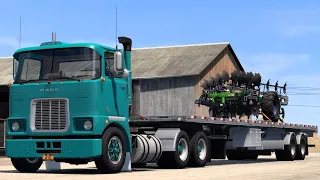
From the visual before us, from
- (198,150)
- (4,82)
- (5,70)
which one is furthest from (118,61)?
(5,70)

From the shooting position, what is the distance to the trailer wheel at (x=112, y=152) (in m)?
14.5

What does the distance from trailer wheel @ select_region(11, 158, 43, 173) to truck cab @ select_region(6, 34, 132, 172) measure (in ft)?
2.61

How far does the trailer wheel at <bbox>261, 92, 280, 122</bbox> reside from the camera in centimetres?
2339

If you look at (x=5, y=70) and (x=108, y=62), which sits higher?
(x=5, y=70)

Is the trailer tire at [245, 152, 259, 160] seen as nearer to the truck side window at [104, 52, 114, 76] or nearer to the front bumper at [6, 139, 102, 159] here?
the truck side window at [104, 52, 114, 76]

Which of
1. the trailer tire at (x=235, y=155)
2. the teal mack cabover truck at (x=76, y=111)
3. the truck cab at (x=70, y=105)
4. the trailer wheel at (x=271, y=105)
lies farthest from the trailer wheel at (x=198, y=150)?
the trailer tire at (x=235, y=155)

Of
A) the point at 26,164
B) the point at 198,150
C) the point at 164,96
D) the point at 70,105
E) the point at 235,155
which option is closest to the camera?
the point at 70,105

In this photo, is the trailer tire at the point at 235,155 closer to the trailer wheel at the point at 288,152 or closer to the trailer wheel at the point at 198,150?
the trailer wheel at the point at 288,152

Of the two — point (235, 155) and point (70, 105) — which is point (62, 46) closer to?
point (70, 105)

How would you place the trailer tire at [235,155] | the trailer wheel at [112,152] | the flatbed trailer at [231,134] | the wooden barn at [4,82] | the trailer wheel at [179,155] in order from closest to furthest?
the trailer wheel at [112,152], the trailer wheel at [179,155], the flatbed trailer at [231,134], the trailer tire at [235,155], the wooden barn at [4,82]

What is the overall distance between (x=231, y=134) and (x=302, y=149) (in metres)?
6.07

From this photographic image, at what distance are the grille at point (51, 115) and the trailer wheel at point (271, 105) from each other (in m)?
10.7

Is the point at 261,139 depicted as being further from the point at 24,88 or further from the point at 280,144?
the point at 24,88

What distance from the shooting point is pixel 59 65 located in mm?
14859
